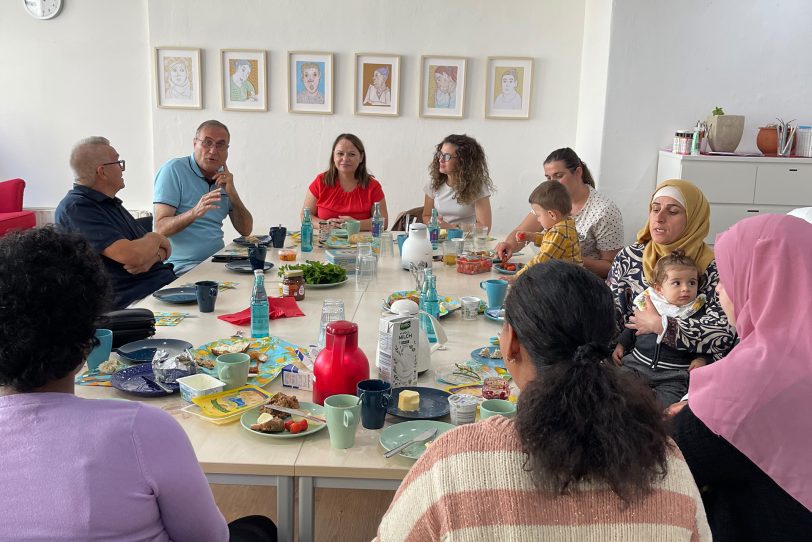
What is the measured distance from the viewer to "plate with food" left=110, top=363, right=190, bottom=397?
192cm

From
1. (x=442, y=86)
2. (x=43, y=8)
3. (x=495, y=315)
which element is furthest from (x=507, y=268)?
(x=43, y=8)

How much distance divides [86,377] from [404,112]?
4.31m

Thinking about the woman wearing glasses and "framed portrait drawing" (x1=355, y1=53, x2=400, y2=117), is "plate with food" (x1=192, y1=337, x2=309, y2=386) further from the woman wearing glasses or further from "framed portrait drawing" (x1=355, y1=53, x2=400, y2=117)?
"framed portrait drawing" (x1=355, y1=53, x2=400, y2=117)

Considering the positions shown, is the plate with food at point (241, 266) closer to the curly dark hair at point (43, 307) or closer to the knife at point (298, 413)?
the knife at point (298, 413)

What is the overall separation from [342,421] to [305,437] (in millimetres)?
141

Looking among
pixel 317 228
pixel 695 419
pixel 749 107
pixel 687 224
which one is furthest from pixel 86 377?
pixel 749 107

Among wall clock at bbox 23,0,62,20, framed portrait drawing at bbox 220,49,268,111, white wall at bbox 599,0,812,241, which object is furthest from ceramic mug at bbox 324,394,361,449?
wall clock at bbox 23,0,62,20

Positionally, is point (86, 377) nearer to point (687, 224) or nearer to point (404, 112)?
point (687, 224)

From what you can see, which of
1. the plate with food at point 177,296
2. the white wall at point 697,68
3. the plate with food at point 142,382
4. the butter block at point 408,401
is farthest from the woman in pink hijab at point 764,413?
the white wall at point 697,68

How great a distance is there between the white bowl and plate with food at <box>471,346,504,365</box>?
2.57 feet

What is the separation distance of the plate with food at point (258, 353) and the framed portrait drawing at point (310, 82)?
12.7 feet

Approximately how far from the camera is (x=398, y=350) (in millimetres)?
1969

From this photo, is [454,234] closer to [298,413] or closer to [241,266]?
[241,266]

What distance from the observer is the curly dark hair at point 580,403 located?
42.1 inches
